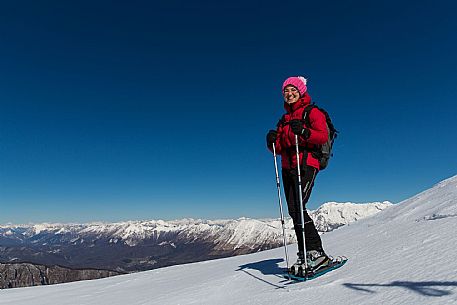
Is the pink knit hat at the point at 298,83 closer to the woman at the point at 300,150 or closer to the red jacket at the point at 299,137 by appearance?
the woman at the point at 300,150

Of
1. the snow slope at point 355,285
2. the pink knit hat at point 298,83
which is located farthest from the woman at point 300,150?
the snow slope at point 355,285

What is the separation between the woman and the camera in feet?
15.7

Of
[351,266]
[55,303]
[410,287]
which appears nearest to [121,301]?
[55,303]

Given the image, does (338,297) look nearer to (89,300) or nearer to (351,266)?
(351,266)

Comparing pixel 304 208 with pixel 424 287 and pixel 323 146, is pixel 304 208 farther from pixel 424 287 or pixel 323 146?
pixel 424 287

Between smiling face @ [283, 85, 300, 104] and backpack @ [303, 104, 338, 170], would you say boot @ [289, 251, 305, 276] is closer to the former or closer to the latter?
backpack @ [303, 104, 338, 170]

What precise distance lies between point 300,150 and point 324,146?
37 centimetres

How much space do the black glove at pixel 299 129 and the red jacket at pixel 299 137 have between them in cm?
8

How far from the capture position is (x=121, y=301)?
558cm

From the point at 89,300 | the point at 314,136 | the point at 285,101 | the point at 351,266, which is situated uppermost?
the point at 285,101

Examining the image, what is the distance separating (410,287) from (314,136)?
239cm

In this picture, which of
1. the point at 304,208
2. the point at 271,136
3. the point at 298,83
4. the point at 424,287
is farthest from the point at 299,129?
the point at 424,287

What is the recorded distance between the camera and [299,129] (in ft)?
15.4

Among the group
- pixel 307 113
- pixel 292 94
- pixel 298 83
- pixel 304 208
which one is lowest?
pixel 304 208
